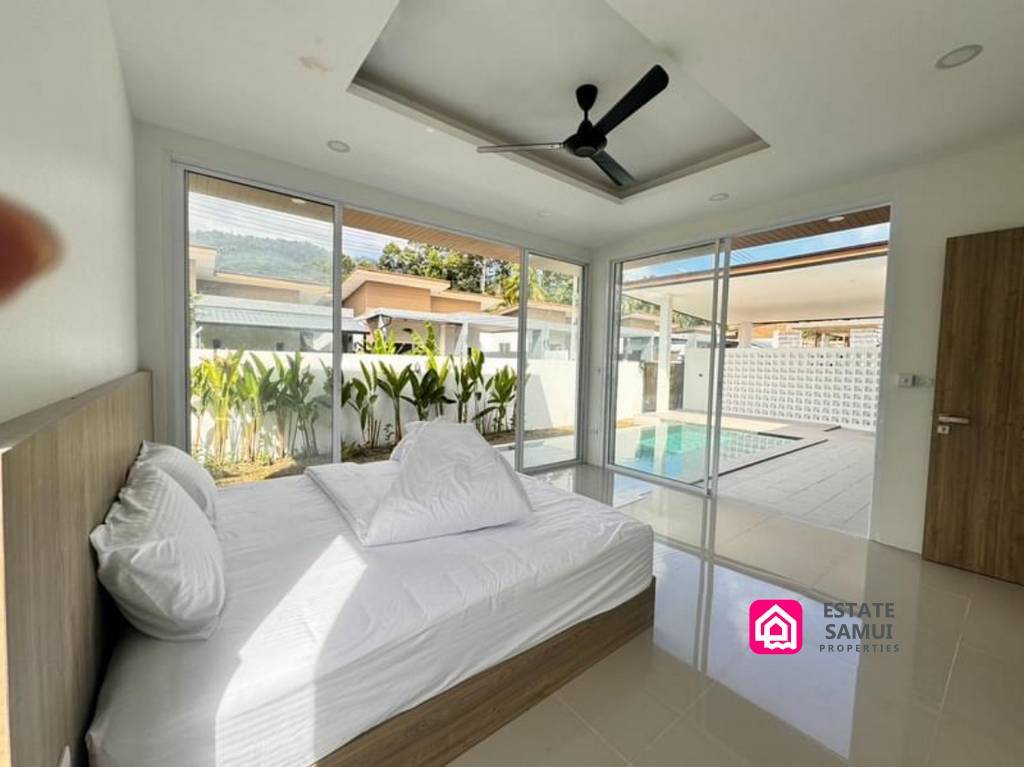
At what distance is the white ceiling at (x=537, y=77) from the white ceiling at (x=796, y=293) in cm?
152

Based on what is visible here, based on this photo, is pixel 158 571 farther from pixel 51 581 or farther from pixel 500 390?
pixel 500 390

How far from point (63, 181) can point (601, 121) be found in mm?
2110

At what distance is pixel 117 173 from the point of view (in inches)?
77.1

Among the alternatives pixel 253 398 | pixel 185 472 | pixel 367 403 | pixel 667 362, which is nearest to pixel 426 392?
pixel 367 403

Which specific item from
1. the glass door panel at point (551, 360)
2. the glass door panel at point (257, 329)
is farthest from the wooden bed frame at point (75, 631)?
the glass door panel at point (551, 360)

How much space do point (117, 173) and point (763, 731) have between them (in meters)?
3.55

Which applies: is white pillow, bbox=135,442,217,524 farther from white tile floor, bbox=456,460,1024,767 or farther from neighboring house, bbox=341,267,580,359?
neighboring house, bbox=341,267,580,359

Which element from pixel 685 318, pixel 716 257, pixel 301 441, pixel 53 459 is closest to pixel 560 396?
pixel 685 318

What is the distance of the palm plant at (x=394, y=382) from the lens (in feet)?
18.1

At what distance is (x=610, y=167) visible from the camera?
2602 mm

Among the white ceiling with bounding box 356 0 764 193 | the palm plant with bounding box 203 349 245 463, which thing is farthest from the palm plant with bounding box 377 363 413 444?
the white ceiling with bounding box 356 0 764 193

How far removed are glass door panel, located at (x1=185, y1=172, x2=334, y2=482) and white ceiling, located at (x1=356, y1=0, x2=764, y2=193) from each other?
132 cm

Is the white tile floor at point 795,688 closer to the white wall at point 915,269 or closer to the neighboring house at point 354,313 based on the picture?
the white wall at point 915,269

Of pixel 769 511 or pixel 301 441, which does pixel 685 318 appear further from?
pixel 301 441
